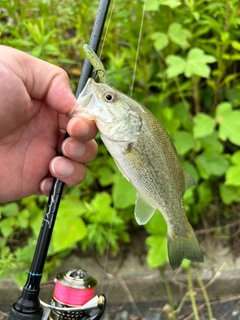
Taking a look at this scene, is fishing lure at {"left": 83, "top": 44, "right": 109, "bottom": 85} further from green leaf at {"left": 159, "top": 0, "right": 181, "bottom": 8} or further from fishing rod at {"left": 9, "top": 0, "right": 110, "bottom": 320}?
green leaf at {"left": 159, "top": 0, "right": 181, "bottom": 8}

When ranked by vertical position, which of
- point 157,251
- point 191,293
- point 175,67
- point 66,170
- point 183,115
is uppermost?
point 175,67

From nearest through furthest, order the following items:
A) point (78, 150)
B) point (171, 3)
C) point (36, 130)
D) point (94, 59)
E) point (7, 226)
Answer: point (94, 59)
point (78, 150)
point (36, 130)
point (171, 3)
point (7, 226)

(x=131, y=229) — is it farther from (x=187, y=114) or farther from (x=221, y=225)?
(x=187, y=114)

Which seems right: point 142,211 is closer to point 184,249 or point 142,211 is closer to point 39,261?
point 184,249

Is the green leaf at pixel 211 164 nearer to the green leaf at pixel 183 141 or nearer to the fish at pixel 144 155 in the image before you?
the green leaf at pixel 183 141

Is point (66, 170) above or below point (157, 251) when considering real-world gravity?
above

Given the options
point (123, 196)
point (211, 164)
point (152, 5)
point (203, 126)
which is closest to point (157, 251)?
point (123, 196)

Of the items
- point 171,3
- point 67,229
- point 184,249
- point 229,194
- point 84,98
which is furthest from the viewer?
point 229,194
